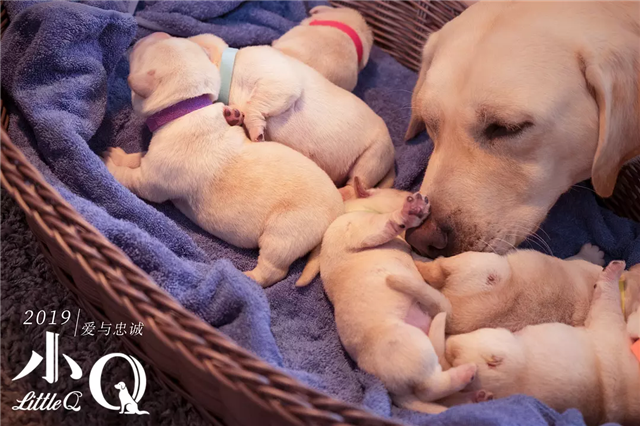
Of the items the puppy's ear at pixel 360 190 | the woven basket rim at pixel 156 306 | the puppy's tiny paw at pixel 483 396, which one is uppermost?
the woven basket rim at pixel 156 306

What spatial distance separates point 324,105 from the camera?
187 cm

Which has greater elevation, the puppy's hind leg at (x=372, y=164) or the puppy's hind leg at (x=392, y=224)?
the puppy's hind leg at (x=392, y=224)

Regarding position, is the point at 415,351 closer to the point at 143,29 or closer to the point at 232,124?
the point at 232,124

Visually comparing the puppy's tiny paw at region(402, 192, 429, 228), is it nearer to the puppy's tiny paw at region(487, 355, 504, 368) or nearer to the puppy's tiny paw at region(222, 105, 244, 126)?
the puppy's tiny paw at region(487, 355, 504, 368)

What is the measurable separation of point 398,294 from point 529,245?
1.65 ft

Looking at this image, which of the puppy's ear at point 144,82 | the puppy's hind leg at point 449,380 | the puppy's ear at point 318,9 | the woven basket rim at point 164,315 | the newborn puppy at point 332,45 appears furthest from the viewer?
the puppy's ear at point 318,9

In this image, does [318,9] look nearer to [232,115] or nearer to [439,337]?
[232,115]

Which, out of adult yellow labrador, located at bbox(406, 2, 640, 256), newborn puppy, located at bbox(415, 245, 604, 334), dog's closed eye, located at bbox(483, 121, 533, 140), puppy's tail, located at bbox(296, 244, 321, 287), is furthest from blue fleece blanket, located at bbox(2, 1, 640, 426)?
dog's closed eye, located at bbox(483, 121, 533, 140)

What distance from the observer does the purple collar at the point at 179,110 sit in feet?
5.70

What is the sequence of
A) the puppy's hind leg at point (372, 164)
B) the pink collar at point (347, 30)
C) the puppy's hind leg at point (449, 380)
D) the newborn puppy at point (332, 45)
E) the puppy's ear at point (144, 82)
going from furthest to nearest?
the pink collar at point (347, 30) → the newborn puppy at point (332, 45) → the puppy's hind leg at point (372, 164) → the puppy's ear at point (144, 82) → the puppy's hind leg at point (449, 380)

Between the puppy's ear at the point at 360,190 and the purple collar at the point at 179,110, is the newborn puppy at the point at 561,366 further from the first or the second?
the purple collar at the point at 179,110

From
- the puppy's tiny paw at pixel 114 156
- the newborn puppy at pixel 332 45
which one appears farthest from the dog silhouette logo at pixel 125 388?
the newborn puppy at pixel 332 45

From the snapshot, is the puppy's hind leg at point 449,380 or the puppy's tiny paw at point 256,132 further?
the puppy's tiny paw at point 256,132

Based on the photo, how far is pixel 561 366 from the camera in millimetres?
1355
